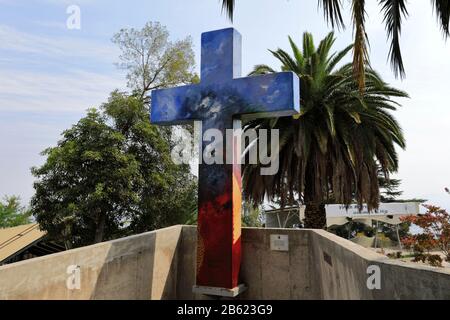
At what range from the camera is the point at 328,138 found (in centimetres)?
1199

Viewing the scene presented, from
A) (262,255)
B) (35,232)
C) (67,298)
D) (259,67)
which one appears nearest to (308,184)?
(259,67)

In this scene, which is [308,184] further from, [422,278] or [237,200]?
[422,278]

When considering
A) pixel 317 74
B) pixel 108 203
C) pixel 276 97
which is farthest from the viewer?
pixel 108 203

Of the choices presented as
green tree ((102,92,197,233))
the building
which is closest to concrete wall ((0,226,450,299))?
green tree ((102,92,197,233))

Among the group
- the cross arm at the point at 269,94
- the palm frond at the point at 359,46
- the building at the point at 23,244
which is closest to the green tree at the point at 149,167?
the building at the point at 23,244

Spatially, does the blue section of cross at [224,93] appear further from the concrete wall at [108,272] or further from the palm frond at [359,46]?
the concrete wall at [108,272]

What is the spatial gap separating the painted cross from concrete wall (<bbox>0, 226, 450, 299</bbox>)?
697 millimetres

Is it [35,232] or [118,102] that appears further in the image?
[35,232]

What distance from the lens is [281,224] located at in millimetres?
33281

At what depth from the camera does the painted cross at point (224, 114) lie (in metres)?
6.09

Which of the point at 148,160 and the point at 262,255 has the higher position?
the point at 148,160

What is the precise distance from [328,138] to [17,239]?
73.4 ft

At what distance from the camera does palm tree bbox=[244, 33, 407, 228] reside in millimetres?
11648

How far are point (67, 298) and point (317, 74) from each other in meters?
10.7
